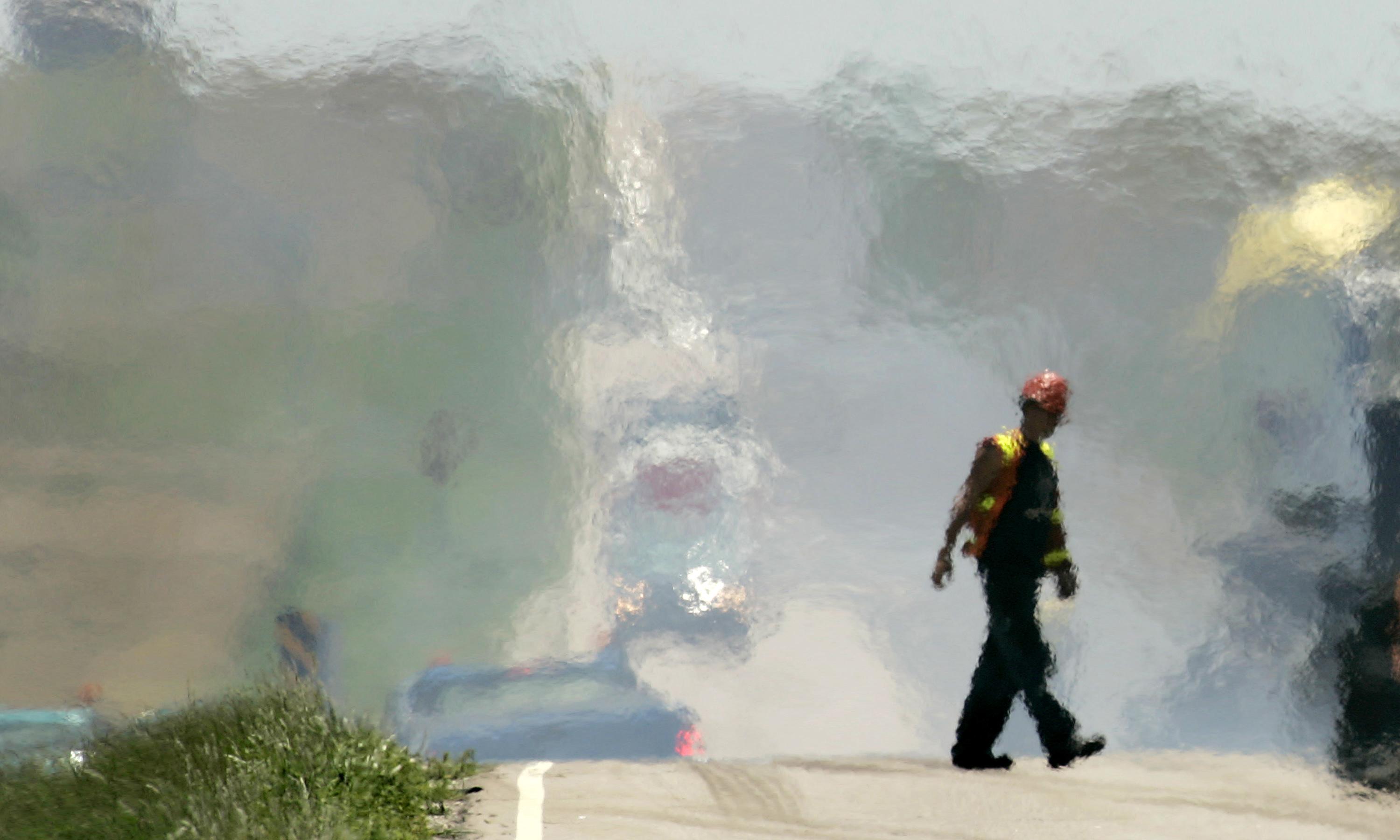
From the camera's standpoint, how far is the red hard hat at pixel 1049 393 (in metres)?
5.77

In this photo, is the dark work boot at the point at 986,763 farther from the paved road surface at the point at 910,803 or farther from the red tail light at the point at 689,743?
the red tail light at the point at 689,743

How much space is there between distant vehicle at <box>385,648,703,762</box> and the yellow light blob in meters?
7.05

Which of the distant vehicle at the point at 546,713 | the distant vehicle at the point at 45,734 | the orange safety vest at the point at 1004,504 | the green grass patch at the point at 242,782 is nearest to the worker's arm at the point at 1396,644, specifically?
the orange safety vest at the point at 1004,504

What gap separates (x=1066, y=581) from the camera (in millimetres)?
5871

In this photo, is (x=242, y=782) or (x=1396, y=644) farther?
(x=1396, y=644)

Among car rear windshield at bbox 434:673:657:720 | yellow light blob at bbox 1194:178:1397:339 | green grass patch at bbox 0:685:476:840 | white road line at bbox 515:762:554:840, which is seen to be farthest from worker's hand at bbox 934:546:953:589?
yellow light blob at bbox 1194:178:1397:339

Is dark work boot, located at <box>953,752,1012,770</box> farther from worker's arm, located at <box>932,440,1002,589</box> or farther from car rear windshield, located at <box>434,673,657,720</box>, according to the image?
car rear windshield, located at <box>434,673,657,720</box>

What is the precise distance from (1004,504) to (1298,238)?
9.47 meters

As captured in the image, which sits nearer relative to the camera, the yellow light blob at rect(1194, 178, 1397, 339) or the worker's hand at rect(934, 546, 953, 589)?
the worker's hand at rect(934, 546, 953, 589)

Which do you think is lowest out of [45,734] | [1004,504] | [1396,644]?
[1396,644]

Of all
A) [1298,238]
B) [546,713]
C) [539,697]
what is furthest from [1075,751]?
[1298,238]

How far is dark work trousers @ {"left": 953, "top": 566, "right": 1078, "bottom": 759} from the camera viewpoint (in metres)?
5.88

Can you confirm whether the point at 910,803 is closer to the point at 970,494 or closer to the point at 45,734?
the point at 970,494

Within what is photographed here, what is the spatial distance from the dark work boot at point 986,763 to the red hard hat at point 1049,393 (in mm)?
1453
